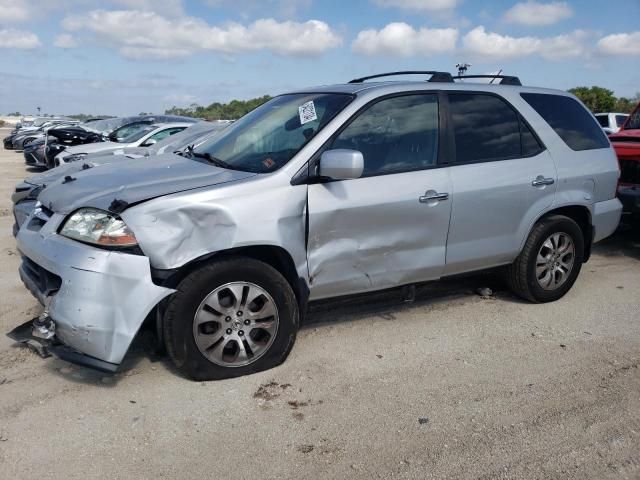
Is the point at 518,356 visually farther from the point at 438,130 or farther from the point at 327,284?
the point at 438,130

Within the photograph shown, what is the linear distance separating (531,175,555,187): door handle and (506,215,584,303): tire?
0.31 meters

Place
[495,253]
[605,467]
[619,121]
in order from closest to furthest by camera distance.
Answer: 1. [605,467]
2. [495,253]
3. [619,121]

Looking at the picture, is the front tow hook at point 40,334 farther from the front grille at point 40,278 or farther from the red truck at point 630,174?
the red truck at point 630,174

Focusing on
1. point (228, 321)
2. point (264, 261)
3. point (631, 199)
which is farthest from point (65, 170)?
point (631, 199)

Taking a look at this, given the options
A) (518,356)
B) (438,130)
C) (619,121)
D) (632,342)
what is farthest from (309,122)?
(619,121)

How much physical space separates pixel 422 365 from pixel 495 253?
1255 millimetres

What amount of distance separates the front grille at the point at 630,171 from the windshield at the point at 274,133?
4.30m

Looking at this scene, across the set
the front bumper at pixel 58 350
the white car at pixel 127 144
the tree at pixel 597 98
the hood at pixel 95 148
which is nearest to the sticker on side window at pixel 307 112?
the front bumper at pixel 58 350

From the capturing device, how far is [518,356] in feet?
13.3

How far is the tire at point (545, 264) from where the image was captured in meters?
4.84

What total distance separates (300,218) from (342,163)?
43 cm

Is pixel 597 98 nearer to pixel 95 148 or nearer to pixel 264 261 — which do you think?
pixel 95 148

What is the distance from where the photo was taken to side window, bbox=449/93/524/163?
4.39 metres

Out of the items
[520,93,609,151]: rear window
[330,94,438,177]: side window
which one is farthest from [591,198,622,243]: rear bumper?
[330,94,438,177]: side window
